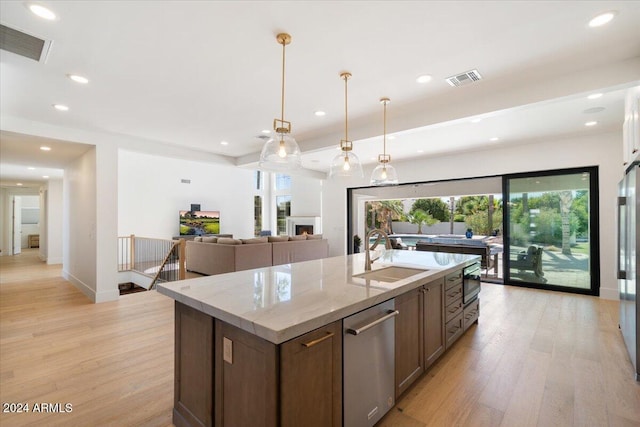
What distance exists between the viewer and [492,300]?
4.85 m

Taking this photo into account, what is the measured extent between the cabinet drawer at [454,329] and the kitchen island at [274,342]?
569mm

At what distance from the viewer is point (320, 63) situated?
2.74 metres

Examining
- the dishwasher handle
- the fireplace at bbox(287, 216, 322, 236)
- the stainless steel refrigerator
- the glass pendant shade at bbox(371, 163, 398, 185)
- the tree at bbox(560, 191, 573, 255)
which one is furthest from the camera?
the fireplace at bbox(287, 216, 322, 236)

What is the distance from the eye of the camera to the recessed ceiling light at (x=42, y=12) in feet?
6.53

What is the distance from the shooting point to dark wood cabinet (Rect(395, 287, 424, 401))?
208 centimetres

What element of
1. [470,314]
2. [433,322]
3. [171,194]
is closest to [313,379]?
[433,322]

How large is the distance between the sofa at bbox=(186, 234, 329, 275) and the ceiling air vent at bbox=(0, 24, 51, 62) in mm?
4236

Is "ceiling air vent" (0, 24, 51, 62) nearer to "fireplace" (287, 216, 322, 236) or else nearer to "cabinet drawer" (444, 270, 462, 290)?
"cabinet drawer" (444, 270, 462, 290)

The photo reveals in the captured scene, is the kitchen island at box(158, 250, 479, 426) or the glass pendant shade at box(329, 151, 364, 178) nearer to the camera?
the kitchen island at box(158, 250, 479, 426)

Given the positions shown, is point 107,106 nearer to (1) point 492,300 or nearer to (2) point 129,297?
(2) point 129,297

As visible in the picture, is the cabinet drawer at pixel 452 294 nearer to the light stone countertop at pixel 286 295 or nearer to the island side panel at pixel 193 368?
the light stone countertop at pixel 286 295

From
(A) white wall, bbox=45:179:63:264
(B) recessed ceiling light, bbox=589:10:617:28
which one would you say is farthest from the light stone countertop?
(A) white wall, bbox=45:179:63:264

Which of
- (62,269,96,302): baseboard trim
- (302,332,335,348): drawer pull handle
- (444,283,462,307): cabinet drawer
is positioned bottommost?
(62,269,96,302): baseboard trim

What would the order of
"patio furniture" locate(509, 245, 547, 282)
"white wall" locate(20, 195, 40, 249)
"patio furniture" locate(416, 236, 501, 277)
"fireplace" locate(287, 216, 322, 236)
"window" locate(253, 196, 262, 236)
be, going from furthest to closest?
"window" locate(253, 196, 262, 236), "white wall" locate(20, 195, 40, 249), "fireplace" locate(287, 216, 322, 236), "patio furniture" locate(416, 236, 501, 277), "patio furniture" locate(509, 245, 547, 282)
